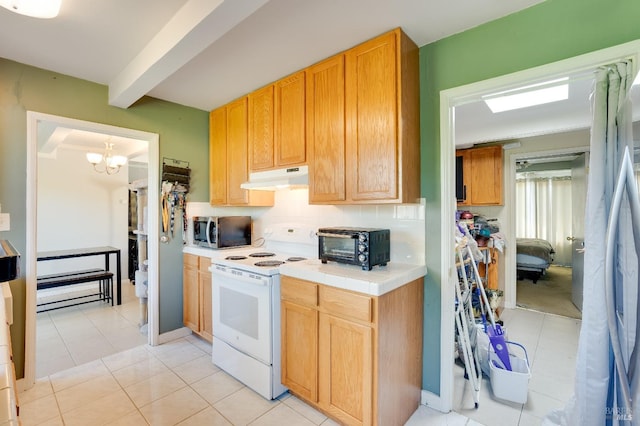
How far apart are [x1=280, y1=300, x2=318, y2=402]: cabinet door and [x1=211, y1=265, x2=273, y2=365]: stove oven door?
12 centimetres

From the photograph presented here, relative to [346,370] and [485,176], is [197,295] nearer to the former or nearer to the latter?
[346,370]

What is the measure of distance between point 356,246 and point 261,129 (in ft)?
4.91

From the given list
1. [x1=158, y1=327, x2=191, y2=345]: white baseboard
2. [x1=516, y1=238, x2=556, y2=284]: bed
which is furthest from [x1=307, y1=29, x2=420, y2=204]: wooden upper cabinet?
[x1=516, y1=238, x2=556, y2=284]: bed

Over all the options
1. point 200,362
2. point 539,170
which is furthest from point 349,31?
point 539,170

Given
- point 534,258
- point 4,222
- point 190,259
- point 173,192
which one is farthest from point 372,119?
point 534,258

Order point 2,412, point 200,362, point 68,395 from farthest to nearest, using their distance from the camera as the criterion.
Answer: point 200,362
point 68,395
point 2,412

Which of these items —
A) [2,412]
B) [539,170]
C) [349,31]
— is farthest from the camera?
[539,170]

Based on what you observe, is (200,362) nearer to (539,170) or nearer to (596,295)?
(596,295)

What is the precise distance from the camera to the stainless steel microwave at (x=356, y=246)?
1.91 m

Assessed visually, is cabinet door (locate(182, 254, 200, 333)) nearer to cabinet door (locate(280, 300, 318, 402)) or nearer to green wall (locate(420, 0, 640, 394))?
cabinet door (locate(280, 300, 318, 402))

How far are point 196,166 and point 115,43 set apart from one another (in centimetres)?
146

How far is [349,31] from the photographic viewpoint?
1854mm

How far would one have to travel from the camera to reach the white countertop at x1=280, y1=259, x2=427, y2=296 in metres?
1.66

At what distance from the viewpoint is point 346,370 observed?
1760 millimetres
